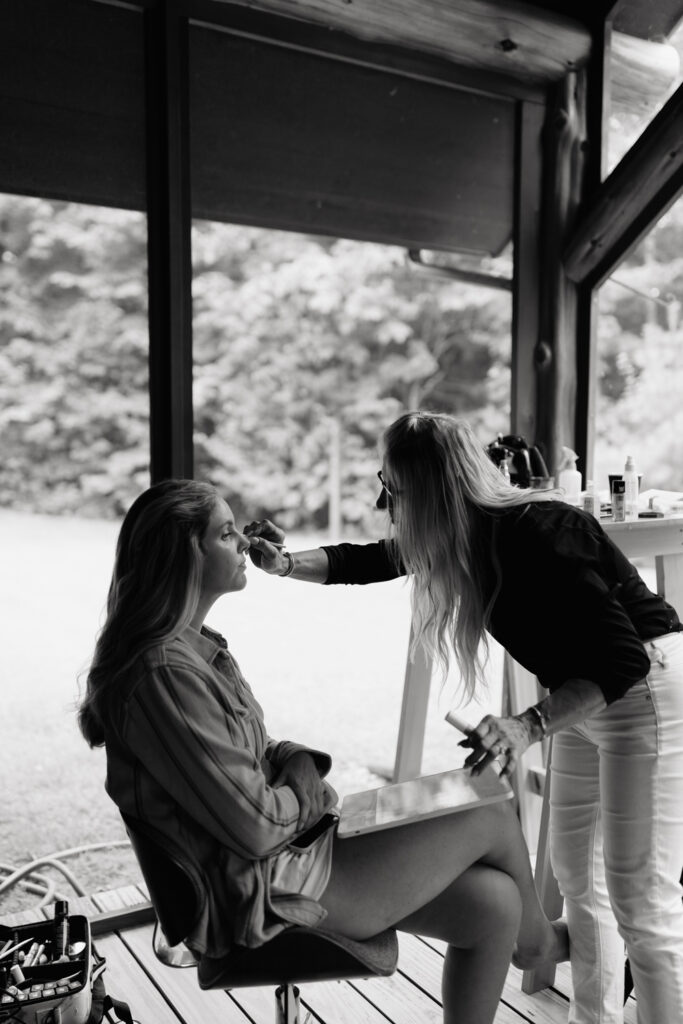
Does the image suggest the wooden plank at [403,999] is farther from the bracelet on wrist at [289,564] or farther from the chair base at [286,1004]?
the bracelet on wrist at [289,564]

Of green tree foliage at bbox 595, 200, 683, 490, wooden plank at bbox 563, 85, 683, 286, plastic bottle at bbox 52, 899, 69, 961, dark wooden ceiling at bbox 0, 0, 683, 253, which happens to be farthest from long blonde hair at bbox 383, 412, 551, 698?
green tree foliage at bbox 595, 200, 683, 490

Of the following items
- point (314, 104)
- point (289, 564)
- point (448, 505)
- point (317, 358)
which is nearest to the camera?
point (448, 505)

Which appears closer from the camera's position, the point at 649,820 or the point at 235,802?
the point at 235,802

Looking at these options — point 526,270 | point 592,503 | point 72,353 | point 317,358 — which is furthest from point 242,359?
point 592,503

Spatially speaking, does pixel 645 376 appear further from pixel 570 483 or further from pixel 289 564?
pixel 289 564

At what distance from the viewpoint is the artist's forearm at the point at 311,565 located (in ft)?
6.58

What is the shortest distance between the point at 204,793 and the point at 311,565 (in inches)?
25.8

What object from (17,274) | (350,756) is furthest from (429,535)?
(17,274)

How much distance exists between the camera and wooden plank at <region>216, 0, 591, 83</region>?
2.62 metres

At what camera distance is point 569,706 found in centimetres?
158

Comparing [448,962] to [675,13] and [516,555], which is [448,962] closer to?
[516,555]

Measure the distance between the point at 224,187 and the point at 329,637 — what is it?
10.6 feet

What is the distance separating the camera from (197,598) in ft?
5.15

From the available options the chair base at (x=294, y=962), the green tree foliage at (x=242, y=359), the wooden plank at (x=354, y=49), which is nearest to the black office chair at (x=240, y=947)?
the chair base at (x=294, y=962)
